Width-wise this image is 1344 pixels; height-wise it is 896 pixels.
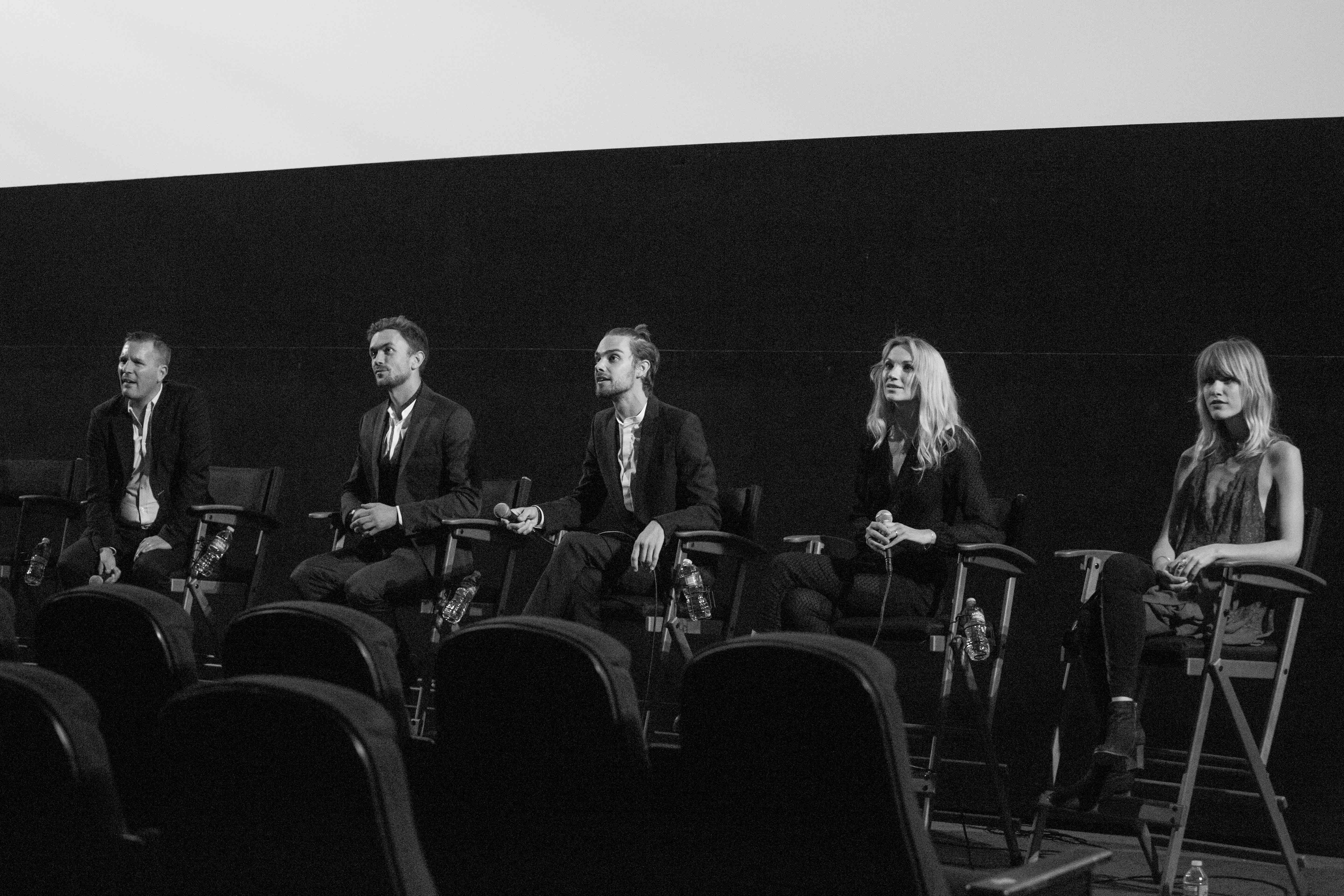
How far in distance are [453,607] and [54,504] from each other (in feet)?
6.42

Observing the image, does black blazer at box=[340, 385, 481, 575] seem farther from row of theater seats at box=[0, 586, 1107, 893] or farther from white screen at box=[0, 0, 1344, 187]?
row of theater seats at box=[0, 586, 1107, 893]

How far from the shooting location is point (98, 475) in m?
5.16

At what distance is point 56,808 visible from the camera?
1.18m

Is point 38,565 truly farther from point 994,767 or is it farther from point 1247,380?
point 1247,380

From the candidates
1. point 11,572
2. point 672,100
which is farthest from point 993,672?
point 11,572

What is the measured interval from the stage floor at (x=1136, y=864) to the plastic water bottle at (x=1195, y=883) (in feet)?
0.10

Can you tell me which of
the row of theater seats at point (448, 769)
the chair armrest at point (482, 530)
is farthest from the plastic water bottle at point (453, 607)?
the row of theater seats at point (448, 769)

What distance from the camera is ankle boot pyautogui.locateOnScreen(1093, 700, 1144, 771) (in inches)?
125

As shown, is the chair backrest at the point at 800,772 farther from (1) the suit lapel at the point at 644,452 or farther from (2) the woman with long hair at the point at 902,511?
(1) the suit lapel at the point at 644,452

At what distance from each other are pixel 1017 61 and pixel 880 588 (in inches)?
70.0

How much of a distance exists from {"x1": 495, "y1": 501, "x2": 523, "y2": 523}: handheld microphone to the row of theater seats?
99.5 inches

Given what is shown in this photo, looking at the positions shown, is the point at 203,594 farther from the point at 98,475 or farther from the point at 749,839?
the point at 749,839

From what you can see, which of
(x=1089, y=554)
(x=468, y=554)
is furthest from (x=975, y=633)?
(x=468, y=554)

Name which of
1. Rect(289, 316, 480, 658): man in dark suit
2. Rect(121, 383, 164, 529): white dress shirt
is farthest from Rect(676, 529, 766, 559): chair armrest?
Rect(121, 383, 164, 529): white dress shirt
